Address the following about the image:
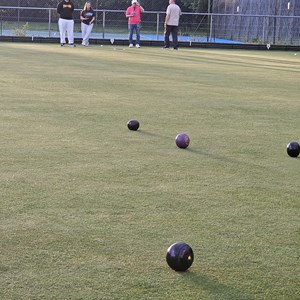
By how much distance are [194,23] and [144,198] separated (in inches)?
1144

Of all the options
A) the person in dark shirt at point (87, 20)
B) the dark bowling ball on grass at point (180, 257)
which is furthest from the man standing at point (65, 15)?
the dark bowling ball on grass at point (180, 257)

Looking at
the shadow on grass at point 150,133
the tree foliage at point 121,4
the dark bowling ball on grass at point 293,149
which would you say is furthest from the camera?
the tree foliage at point 121,4

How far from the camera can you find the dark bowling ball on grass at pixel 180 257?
3100 mm

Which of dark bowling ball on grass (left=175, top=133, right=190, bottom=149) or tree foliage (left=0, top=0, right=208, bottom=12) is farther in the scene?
tree foliage (left=0, top=0, right=208, bottom=12)

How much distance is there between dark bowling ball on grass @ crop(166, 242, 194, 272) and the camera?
3100 millimetres

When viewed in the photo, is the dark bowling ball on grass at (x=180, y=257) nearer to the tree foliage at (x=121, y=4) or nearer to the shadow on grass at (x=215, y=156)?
the shadow on grass at (x=215, y=156)

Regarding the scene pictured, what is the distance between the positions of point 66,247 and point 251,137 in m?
3.91

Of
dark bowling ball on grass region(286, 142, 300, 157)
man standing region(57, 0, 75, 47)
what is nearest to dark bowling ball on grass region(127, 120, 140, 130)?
dark bowling ball on grass region(286, 142, 300, 157)

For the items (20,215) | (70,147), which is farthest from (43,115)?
(20,215)

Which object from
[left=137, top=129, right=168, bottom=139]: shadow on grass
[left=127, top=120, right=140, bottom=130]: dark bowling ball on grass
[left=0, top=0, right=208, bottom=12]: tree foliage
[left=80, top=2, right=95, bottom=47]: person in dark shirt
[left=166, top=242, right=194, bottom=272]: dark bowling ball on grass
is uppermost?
[left=0, top=0, right=208, bottom=12]: tree foliage

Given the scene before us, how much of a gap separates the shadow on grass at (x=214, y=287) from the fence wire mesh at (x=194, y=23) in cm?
2752

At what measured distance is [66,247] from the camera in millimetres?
3498

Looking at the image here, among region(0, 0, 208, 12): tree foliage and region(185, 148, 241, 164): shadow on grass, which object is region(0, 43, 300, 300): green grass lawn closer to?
region(185, 148, 241, 164): shadow on grass

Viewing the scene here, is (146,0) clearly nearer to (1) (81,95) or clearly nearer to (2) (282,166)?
(1) (81,95)
